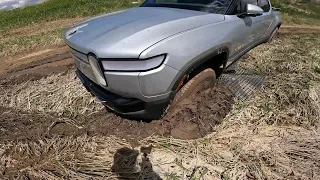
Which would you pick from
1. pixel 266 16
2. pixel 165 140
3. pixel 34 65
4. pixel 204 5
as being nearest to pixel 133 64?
pixel 165 140

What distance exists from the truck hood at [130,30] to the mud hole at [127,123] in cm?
87

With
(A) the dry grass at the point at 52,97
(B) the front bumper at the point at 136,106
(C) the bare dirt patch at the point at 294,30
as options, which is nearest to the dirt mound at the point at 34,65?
(A) the dry grass at the point at 52,97

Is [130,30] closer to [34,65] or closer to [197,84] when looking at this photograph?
[197,84]

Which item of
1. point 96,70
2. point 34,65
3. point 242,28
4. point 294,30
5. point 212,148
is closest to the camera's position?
point 96,70

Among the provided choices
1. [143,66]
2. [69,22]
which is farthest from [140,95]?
[69,22]

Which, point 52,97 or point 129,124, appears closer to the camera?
point 129,124

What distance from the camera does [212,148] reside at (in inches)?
107

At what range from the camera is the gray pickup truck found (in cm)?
242

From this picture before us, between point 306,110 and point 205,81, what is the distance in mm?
1232

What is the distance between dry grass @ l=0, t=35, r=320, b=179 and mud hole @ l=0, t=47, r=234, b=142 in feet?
0.34

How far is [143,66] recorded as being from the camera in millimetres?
2389

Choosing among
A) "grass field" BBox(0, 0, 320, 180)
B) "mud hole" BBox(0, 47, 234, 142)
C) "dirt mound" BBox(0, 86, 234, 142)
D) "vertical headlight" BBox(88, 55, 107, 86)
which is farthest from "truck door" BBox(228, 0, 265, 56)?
"vertical headlight" BBox(88, 55, 107, 86)

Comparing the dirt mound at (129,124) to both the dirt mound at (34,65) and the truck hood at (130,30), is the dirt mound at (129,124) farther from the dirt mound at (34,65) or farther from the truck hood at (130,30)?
the dirt mound at (34,65)

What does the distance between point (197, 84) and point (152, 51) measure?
0.90m
